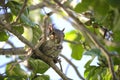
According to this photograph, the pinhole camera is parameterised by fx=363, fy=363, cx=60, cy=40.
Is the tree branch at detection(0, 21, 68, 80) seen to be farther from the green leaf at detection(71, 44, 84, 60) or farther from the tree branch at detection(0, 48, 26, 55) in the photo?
the green leaf at detection(71, 44, 84, 60)

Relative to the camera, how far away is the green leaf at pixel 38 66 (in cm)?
182

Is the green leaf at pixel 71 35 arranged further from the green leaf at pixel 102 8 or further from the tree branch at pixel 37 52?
the green leaf at pixel 102 8

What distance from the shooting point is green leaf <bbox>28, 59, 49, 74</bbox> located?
1.82 m

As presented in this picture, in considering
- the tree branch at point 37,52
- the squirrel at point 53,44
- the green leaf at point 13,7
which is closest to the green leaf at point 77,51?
the squirrel at point 53,44

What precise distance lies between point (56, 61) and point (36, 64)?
0.26 metres

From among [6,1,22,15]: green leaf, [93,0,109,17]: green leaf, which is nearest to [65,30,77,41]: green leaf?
[6,1,22,15]: green leaf

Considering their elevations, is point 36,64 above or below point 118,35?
below

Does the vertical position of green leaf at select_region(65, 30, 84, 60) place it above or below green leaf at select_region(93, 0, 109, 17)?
below

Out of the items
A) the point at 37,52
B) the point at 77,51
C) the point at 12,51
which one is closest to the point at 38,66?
the point at 37,52

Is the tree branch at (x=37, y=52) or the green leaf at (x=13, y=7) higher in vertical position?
the green leaf at (x=13, y=7)

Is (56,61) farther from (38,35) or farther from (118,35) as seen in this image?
(118,35)

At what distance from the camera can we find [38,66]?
1.81 metres

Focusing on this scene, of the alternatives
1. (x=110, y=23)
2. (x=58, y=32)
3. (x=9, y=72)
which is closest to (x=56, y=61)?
(x=58, y=32)

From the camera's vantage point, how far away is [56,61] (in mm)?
2059
